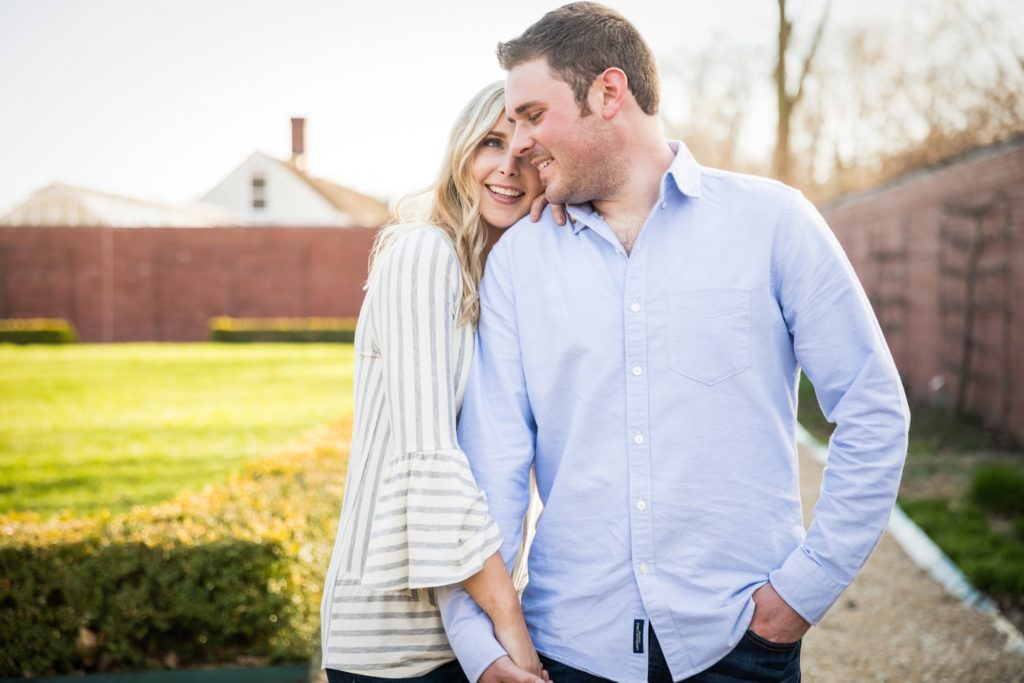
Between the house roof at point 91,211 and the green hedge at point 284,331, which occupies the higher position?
the house roof at point 91,211

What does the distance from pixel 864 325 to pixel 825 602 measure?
574 mm

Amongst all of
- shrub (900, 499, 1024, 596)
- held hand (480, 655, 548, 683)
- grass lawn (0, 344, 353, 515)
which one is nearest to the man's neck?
held hand (480, 655, 548, 683)

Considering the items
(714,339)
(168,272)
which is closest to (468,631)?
(714,339)

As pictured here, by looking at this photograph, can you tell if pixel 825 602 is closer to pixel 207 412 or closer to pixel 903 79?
pixel 207 412

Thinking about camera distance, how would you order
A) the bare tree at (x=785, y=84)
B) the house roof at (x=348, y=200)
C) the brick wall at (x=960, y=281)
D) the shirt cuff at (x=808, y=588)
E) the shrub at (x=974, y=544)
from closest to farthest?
the shirt cuff at (x=808, y=588)
the shrub at (x=974, y=544)
the brick wall at (x=960, y=281)
the bare tree at (x=785, y=84)
the house roof at (x=348, y=200)

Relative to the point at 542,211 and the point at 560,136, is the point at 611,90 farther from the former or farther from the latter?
the point at 542,211

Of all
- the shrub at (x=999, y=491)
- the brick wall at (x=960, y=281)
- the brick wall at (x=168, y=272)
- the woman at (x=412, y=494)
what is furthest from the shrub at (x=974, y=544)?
the brick wall at (x=168, y=272)

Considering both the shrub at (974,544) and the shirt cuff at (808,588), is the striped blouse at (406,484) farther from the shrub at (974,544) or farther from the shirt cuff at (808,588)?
the shrub at (974,544)

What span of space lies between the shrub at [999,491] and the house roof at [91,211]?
35565 millimetres

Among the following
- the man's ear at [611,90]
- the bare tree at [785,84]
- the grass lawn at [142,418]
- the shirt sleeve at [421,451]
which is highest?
the bare tree at [785,84]

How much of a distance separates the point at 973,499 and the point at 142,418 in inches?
405

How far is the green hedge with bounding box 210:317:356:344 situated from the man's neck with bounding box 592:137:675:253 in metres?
27.9

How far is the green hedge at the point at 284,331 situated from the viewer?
1198 inches

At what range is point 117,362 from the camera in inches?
874
